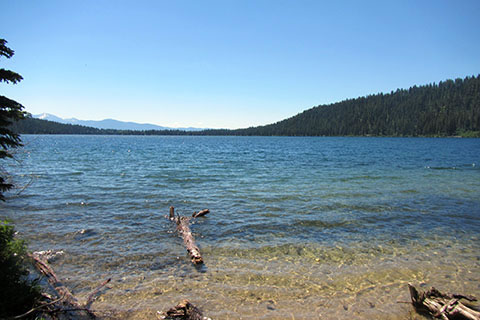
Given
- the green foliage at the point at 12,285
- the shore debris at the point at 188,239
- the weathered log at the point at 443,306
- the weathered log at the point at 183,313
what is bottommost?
the shore debris at the point at 188,239

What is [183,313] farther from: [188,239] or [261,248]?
[261,248]

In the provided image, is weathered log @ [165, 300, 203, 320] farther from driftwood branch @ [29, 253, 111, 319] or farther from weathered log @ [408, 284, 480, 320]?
weathered log @ [408, 284, 480, 320]

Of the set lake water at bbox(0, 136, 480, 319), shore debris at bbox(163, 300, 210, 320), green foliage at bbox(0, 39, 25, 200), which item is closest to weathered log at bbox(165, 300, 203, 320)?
shore debris at bbox(163, 300, 210, 320)

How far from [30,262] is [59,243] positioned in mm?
2083

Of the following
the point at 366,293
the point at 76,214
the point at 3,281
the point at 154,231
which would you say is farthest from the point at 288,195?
the point at 3,281

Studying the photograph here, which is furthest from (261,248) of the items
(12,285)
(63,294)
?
(12,285)

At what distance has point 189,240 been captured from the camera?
952 cm

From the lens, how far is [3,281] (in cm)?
461

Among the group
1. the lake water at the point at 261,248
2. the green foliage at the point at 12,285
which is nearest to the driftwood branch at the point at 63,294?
the lake water at the point at 261,248

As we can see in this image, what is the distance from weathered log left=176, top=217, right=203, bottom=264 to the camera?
8.30 meters

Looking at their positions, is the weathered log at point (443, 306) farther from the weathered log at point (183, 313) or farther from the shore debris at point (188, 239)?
the shore debris at point (188, 239)

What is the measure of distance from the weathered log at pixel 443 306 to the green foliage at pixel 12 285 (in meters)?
7.97

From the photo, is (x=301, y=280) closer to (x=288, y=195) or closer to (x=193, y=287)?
(x=193, y=287)

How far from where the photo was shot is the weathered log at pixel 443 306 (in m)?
5.07
